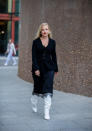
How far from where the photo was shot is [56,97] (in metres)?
9.50

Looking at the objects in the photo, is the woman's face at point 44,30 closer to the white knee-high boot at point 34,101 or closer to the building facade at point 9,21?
the white knee-high boot at point 34,101

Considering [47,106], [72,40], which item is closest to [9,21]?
[72,40]

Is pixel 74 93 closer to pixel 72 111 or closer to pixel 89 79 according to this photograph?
pixel 89 79

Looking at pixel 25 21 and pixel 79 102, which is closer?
pixel 79 102

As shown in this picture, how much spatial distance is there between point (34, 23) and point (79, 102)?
3.85 meters

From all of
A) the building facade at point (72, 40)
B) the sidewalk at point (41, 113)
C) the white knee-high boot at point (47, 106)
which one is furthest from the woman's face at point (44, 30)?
the building facade at point (72, 40)

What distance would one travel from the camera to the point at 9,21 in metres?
32.5

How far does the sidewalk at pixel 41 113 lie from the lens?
6441mm

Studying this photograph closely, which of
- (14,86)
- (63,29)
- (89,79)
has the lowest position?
(14,86)

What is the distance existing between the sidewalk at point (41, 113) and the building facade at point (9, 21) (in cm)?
2199

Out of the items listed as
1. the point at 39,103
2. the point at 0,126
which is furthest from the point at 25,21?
the point at 0,126

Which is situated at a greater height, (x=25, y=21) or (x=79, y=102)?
(x=25, y=21)

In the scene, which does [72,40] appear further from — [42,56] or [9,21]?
[9,21]

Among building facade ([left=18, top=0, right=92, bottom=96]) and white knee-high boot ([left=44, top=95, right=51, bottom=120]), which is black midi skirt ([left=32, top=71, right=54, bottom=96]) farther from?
building facade ([left=18, top=0, right=92, bottom=96])
